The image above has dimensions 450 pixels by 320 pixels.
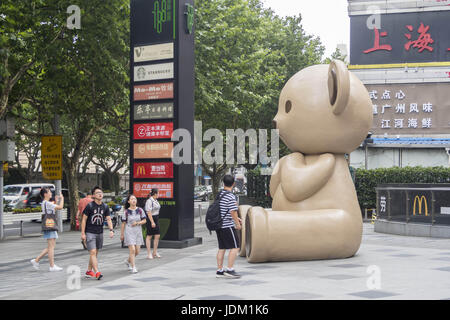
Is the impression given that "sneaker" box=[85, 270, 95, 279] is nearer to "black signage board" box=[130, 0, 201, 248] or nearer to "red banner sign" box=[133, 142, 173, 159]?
"black signage board" box=[130, 0, 201, 248]

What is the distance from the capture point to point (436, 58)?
2538 centimetres

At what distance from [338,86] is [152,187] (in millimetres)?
5509

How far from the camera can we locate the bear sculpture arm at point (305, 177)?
10.7 meters

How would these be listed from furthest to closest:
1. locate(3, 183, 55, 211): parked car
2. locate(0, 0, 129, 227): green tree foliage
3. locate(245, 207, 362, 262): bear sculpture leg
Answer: locate(3, 183, 55, 211): parked car → locate(0, 0, 129, 227): green tree foliage → locate(245, 207, 362, 262): bear sculpture leg

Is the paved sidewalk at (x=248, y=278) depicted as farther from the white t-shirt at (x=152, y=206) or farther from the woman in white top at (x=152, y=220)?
the white t-shirt at (x=152, y=206)

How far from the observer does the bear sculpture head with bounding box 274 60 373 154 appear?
10.7 meters

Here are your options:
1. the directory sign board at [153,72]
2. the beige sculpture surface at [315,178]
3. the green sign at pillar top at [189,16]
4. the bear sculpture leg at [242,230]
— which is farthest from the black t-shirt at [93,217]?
the green sign at pillar top at [189,16]

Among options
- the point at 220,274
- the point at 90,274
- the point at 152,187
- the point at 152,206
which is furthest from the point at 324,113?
the point at 90,274

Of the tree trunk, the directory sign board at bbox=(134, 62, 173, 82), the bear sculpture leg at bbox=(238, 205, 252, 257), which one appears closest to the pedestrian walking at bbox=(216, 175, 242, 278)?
the bear sculpture leg at bbox=(238, 205, 252, 257)

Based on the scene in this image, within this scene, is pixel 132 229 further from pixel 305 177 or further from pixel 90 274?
pixel 305 177

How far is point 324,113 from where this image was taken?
10.8 m

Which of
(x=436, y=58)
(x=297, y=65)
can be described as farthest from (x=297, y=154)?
(x=297, y=65)

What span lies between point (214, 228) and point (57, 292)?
2585 millimetres

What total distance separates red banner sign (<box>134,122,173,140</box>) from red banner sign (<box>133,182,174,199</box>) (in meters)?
1.15
